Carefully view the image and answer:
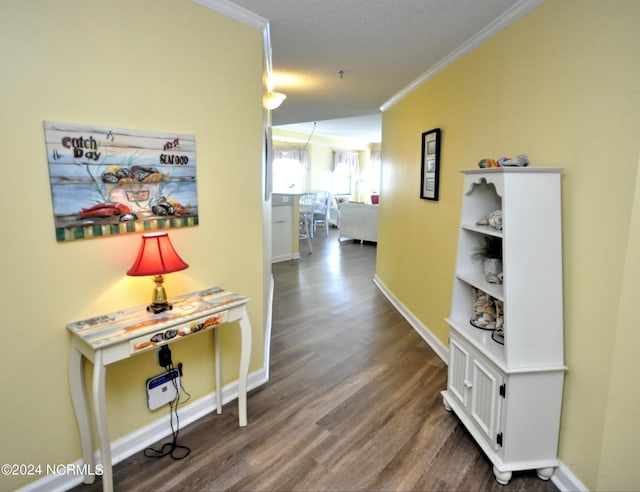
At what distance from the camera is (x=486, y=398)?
1.83 m

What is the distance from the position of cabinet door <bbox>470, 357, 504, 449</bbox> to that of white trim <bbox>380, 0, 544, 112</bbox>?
1827 millimetres

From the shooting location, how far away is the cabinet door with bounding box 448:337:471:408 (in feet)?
6.62

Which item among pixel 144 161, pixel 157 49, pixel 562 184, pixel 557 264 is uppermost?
pixel 157 49

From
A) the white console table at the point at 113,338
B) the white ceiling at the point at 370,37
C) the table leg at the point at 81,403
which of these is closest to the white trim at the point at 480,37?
the white ceiling at the point at 370,37

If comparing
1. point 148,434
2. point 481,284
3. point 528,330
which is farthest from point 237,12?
point 148,434

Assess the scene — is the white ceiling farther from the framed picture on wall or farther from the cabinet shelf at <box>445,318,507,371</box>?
the cabinet shelf at <box>445,318,507,371</box>

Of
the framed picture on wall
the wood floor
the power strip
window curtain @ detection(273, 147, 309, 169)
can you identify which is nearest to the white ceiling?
the framed picture on wall

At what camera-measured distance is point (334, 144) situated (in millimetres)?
10594

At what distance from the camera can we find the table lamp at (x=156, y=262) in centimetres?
165

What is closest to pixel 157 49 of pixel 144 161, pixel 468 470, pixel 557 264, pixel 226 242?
pixel 144 161

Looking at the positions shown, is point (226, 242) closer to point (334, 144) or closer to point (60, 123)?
point (60, 123)

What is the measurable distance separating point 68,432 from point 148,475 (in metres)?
0.41

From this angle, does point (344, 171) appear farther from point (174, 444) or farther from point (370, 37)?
point (174, 444)

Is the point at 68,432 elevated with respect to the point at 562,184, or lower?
lower
